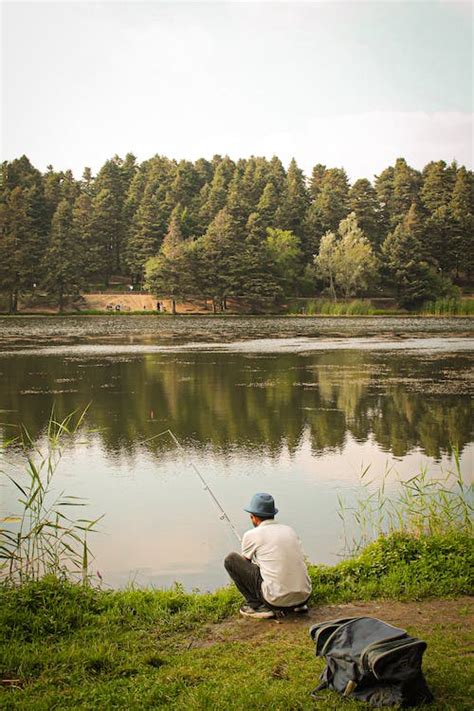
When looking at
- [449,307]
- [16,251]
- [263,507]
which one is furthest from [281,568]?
[16,251]

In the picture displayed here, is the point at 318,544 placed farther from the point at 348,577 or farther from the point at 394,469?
the point at 394,469

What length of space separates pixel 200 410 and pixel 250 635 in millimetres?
10309

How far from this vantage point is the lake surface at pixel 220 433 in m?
7.85

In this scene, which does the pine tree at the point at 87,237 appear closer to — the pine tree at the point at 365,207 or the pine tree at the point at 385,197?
the pine tree at the point at 365,207

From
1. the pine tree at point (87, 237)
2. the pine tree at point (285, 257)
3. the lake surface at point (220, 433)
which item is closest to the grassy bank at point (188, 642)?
the lake surface at point (220, 433)

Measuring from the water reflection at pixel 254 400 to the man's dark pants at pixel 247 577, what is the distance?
5.74m

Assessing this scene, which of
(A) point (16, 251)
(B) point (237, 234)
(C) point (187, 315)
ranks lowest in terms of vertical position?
(C) point (187, 315)

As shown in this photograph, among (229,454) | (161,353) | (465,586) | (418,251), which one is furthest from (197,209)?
(465,586)

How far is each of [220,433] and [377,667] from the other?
30.3 feet

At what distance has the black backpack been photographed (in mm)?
3961

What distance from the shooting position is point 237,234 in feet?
243

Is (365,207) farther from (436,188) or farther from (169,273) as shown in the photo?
(169,273)

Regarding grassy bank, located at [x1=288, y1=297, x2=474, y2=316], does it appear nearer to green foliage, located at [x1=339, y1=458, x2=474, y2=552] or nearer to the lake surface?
the lake surface

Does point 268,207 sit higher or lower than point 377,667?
higher
